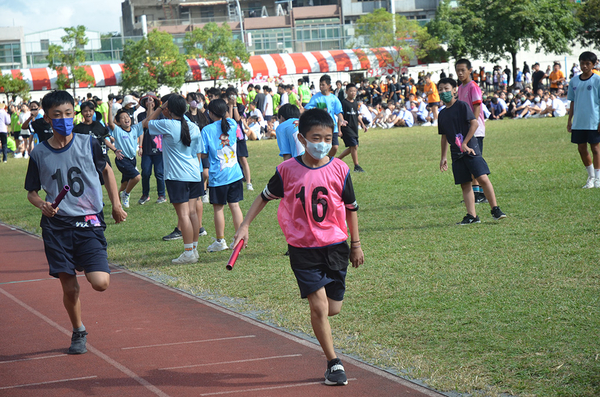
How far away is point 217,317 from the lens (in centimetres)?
598

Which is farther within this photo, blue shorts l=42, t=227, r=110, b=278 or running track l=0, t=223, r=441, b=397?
blue shorts l=42, t=227, r=110, b=278

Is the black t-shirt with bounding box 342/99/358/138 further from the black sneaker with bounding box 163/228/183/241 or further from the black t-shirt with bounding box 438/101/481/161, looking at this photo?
the black sneaker with bounding box 163/228/183/241

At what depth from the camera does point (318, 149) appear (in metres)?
4.40

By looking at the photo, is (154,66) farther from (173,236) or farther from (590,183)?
(590,183)

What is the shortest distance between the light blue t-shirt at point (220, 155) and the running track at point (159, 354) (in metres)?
1.91

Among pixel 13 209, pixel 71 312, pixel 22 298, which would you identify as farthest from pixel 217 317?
pixel 13 209

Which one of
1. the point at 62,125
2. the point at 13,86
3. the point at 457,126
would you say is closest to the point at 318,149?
the point at 62,125

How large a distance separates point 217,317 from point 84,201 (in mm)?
1604

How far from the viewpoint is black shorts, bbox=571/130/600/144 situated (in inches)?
424

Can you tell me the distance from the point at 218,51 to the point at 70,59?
34.4ft

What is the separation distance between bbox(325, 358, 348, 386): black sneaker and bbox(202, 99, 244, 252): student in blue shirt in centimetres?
443

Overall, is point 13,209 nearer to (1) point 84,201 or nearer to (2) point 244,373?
(1) point 84,201

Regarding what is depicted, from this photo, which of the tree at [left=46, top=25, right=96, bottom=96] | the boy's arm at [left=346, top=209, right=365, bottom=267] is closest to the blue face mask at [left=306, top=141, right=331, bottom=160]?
the boy's arm at [left=346, top=209, right=365, bottom=267]

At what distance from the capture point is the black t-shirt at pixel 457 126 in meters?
9.20
